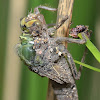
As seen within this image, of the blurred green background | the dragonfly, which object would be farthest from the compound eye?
the blurred green background

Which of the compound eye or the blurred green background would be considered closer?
the compound eye

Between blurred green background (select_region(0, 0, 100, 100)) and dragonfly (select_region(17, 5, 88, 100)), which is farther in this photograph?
blurred green background (select_region(0, 0, 100, 100))

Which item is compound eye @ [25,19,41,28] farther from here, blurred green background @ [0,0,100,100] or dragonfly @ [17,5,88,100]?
blurred green background @ [0,0,100,100]

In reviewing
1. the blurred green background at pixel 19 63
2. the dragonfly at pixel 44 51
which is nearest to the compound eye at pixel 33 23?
the dragonfly at pixel 44 51

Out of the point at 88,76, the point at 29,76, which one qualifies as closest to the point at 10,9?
the point at 29,76

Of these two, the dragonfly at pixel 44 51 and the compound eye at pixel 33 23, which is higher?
the compound eye at pixel 33 23

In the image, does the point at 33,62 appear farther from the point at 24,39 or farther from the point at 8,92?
the point at 8,92

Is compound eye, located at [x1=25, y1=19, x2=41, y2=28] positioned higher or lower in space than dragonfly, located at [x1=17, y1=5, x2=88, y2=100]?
higher

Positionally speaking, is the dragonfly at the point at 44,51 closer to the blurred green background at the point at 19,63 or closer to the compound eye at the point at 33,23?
the compound eye at the point at 33,23
